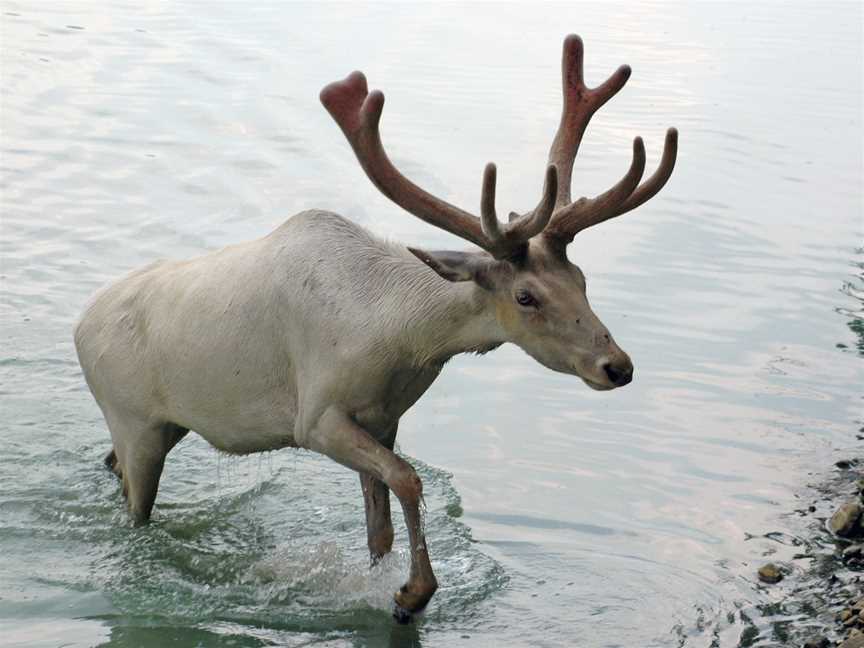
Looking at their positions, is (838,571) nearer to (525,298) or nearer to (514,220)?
(525,298)

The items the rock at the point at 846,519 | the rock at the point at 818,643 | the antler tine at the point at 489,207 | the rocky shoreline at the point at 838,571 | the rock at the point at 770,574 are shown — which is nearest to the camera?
the antler tine at the point at 489,207

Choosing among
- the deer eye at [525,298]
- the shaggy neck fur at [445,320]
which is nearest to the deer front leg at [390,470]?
the shaggy neck fur at [445,320]

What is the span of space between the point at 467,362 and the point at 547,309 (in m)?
3.91

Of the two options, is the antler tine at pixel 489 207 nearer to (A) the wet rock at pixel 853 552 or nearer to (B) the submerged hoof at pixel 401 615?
(B) the submerged hoof at pixel 401 615

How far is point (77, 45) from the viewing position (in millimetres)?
17703

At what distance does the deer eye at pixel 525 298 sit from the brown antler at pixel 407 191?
0.49 ft

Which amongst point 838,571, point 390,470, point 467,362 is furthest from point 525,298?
point 467,362

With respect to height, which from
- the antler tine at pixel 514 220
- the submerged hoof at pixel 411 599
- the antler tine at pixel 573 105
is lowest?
the submerged hoof at pixel 411 599

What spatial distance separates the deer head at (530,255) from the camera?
5.36 meters

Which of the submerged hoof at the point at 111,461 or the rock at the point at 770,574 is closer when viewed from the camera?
the rock at the point at 770,574

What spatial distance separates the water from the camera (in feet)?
21.5

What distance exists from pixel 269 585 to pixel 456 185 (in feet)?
21.6

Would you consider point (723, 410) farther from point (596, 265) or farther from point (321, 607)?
point (321, 607)

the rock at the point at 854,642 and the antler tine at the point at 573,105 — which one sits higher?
the antler tine at the point at 573,105
